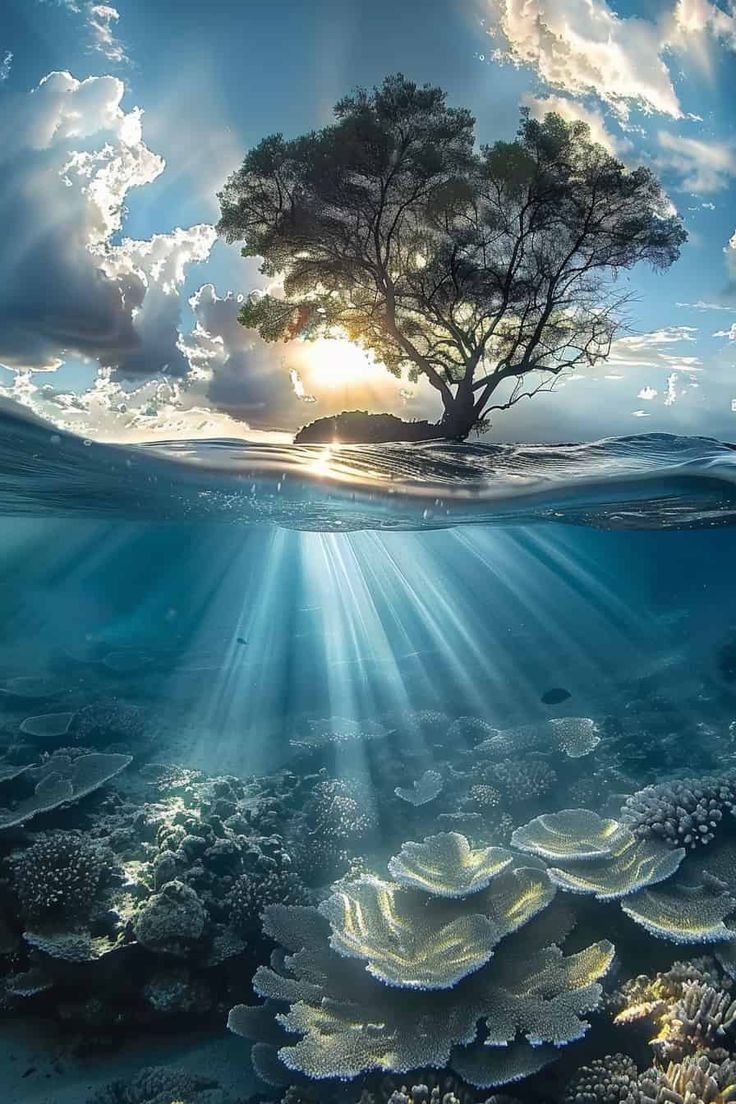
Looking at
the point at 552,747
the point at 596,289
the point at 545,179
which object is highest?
the point at 545,179

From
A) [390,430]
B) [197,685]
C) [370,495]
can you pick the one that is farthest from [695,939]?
[197,685]

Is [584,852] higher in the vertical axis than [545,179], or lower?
lower

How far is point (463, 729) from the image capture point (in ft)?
44.4

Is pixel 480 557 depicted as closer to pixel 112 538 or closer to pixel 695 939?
pixel 112 538

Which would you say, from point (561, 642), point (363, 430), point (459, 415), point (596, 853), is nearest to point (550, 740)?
point (596, 853)

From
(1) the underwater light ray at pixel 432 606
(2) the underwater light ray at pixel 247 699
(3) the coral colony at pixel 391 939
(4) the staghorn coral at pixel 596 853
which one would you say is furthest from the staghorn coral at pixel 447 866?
(1) the underwater light ray at pixel 432 606

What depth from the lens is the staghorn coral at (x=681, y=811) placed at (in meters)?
7.67

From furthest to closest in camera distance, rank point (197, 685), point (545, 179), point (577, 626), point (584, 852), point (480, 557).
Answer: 1. point (480, 557)
2. point (577, 626)
3. point (197, 685)
4. point (545, 179)
5. point (584, 852)

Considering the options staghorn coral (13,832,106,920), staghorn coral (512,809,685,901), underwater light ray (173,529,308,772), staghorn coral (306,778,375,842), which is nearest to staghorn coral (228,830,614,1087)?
staghorn coral (512,809,685,901)

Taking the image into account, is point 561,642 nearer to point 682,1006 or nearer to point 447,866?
point 447,866

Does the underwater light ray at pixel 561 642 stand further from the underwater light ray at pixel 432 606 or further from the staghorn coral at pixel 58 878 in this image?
the staghorn coral at pixel 58 878

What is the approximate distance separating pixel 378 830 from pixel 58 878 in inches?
180

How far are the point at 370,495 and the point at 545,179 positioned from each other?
814 cm

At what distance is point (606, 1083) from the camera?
198 inches
